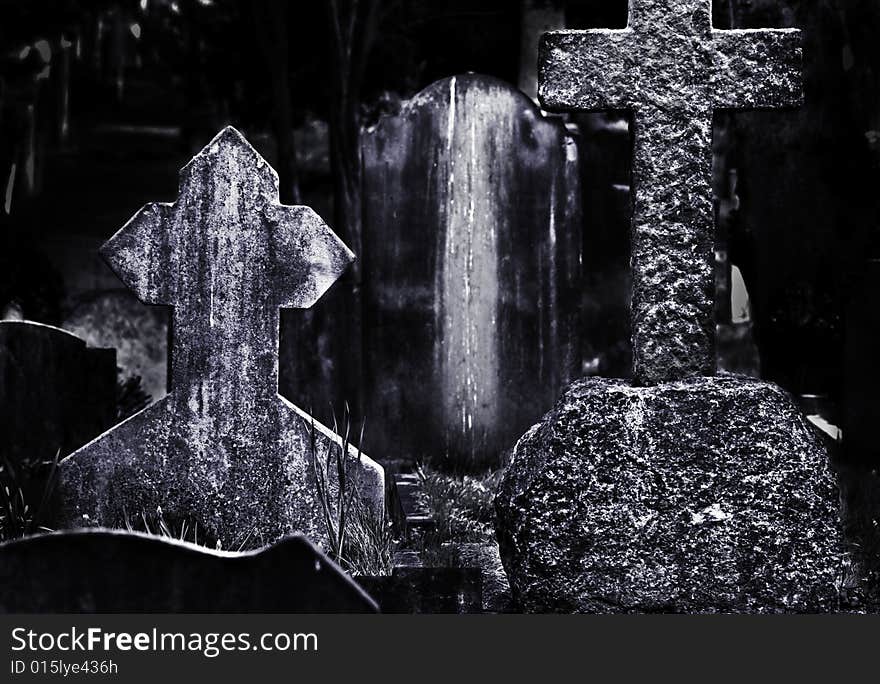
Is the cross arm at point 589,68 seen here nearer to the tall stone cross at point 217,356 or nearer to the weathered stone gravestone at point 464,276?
Answer: the tall stone cross at point 217,356

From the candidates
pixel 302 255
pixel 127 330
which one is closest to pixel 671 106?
pixel 302 255

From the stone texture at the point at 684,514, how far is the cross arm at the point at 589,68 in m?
0.86

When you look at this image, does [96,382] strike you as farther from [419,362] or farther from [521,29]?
[521,29]

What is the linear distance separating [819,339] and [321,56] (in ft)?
12.0

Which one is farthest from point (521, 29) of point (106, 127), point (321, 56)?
point (106, 127)

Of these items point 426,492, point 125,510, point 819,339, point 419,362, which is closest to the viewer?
point 125,510

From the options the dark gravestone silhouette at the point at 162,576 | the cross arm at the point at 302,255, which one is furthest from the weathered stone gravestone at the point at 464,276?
the dark gravestone silhouette at the point at 162,576

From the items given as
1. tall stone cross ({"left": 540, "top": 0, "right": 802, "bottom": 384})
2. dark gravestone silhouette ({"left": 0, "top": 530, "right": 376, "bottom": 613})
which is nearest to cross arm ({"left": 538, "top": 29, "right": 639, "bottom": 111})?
tall stone cross ({"left": 540, "top": 0, "right": 802, "bottom": 384})

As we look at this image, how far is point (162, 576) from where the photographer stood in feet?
5.32

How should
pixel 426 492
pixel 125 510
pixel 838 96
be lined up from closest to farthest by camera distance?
pixel 125 510 < pixel 426 492 < pixel 838 96

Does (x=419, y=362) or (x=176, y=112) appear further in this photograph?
(x=176, y=112)

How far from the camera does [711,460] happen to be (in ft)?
9.04

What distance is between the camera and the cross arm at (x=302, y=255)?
11.2 feet

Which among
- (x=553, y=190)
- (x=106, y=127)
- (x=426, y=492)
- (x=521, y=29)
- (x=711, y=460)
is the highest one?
(x=521, y=29)
